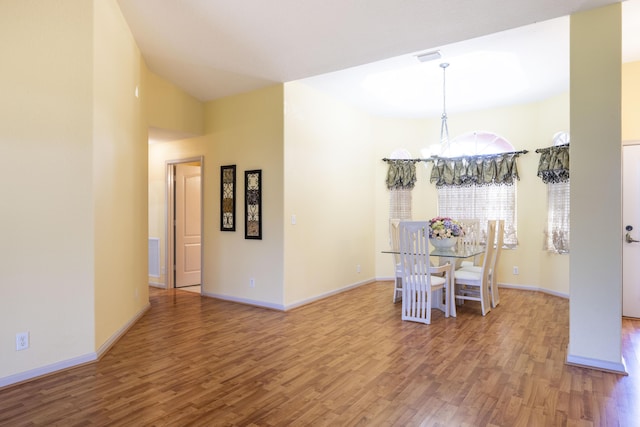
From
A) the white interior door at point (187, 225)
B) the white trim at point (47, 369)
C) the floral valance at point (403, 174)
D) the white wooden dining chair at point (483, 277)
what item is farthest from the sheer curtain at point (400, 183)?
the white trim at point (47, 369)

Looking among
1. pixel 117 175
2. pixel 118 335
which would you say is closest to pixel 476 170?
pixel 117 175

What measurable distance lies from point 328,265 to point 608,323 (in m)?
3.30

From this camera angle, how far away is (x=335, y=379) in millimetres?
2695

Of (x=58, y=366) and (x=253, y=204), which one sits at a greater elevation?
(x=253, y=204)

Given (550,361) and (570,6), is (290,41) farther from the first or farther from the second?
(550,361)

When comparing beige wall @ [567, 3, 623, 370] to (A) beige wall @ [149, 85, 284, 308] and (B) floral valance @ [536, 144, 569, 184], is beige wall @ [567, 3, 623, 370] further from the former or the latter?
(A) beige wall @ [149, 85, 284, 308]

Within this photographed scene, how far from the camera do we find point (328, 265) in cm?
534

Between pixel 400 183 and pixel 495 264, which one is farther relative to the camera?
pixel 400 183

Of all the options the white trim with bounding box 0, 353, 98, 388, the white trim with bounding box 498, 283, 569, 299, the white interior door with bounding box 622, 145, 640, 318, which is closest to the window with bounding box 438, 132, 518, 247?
the white trim with bounding box 498, 283, 569, 299

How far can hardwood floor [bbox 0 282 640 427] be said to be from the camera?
2.19 m

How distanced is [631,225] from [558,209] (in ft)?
3.49

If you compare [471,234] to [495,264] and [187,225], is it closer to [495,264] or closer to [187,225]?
[495,264]

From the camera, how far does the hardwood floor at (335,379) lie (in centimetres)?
219

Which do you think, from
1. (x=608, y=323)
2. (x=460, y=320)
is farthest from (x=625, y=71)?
(x=460, y=320)
